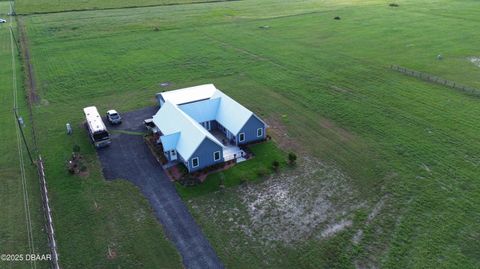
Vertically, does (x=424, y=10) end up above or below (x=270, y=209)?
above

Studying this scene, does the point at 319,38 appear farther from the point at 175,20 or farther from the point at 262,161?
the point at 262,161

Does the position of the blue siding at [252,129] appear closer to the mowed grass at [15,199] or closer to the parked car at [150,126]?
the parked car at [150,126]

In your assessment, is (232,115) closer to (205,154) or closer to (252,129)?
(252,129)

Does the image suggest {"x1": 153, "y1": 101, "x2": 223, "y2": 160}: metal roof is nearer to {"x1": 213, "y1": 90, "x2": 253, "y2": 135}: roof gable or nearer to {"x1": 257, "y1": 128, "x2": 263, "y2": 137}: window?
{"x1": 213, "y1": 90, "x2": 253, "y2": 135}: roof gable

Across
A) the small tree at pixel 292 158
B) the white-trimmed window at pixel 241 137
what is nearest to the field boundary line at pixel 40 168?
the white-trimmed window at pixel 241 137

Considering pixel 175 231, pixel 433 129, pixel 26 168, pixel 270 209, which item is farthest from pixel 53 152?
pixel 433 129

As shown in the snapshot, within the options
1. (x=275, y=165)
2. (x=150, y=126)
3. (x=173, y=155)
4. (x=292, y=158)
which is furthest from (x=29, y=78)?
(x=292, y=158)
